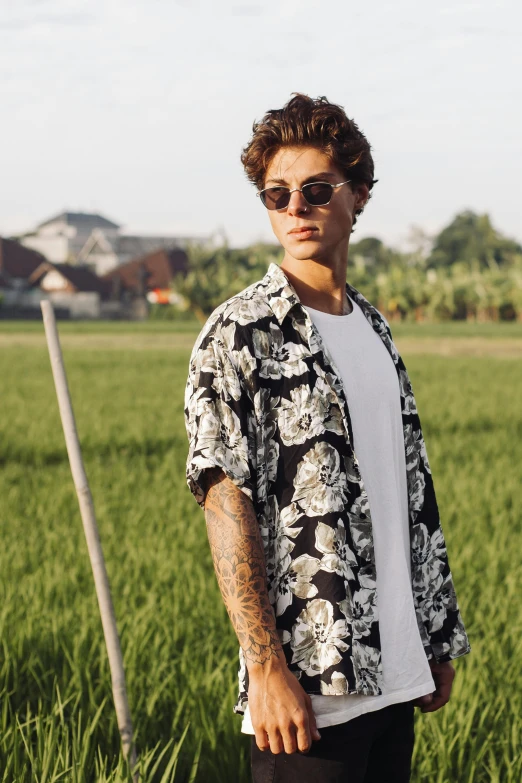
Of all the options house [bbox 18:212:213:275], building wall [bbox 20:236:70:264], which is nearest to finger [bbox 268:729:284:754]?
house [bbox 18:212:213:275]

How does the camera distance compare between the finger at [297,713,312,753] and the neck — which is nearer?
the finger at [297,713,312,753]

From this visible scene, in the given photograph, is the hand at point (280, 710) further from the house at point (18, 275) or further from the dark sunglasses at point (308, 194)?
the house at point (18, 275)

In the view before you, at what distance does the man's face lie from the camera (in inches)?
62.7

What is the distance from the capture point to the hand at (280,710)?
141cm

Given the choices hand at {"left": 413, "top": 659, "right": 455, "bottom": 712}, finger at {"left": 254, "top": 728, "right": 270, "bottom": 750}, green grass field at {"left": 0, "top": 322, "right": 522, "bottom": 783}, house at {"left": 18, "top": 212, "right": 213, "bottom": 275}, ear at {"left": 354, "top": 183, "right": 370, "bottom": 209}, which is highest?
house at {"left": 18, "top": 212, "right": 213, "bottom": 275}

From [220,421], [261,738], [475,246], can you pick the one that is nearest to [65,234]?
[475,246]

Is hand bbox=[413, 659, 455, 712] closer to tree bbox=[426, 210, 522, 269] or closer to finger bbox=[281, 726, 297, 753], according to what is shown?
finger bbox=[281, 726, 297, 753]

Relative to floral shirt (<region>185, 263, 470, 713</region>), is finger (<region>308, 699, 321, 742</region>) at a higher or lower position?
A: lower

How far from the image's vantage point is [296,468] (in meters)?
1.51

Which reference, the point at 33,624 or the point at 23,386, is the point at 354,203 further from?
the point at 23,386

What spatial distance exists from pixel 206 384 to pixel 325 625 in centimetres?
39

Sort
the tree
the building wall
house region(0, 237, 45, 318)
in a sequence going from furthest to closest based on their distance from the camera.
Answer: the building wall < the tree < house region(0, 237, 45, 318)

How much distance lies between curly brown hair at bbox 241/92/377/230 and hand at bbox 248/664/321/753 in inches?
31.0

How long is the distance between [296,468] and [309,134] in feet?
1.71
